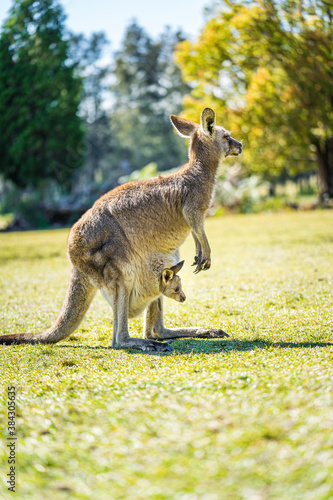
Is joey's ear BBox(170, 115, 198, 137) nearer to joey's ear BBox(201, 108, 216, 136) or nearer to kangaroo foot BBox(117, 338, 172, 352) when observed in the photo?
joey's ear BBox(201, 108, 216, 136)

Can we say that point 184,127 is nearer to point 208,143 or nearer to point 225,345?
point 208,143

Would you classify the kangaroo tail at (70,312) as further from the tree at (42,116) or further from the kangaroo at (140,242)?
the tree at (42,116)

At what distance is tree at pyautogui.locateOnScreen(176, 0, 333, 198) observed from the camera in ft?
59.2

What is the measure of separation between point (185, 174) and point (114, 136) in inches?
1891

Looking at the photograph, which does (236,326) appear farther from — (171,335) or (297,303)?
(297,303)

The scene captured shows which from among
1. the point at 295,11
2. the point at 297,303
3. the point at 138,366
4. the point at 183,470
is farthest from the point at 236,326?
the point at 295,11

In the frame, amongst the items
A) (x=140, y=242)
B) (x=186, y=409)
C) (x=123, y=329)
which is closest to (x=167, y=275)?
(x=140, y=242)

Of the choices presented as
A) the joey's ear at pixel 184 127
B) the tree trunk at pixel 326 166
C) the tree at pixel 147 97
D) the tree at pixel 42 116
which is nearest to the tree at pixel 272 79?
the tree trunk at pixel 326 166

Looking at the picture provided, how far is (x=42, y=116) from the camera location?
25516 millimetres

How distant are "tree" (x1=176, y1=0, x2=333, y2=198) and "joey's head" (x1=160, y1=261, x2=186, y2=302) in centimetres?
1431

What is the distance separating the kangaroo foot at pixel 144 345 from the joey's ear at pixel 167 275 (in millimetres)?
518

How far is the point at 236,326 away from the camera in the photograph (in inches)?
200

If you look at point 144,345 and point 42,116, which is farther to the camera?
point 42,116

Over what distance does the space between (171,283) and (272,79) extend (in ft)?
59.8
